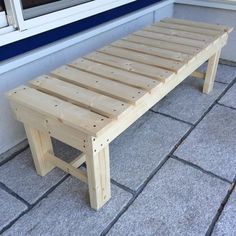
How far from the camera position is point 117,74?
1.51 metres

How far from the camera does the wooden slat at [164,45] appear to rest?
5.90ft

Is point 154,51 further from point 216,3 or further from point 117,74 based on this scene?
point 216,3

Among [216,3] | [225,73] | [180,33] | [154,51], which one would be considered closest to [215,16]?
[216,3]

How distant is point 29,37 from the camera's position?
5.48 ft

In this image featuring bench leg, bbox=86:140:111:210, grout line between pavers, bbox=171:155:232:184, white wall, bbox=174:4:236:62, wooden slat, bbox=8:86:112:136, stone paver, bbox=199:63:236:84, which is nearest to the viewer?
wooden slat, bbox=8:86:112:136

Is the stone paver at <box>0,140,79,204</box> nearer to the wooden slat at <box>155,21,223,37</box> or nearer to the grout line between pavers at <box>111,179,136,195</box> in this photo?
the grout line between pavers at <box>111,179,136,195</box>

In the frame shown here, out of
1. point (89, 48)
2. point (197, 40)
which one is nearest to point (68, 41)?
point (89, 48)

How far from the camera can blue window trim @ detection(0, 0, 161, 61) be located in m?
1.62

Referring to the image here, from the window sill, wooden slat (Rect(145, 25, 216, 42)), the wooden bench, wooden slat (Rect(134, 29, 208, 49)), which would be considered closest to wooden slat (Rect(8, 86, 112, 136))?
the wooden bench

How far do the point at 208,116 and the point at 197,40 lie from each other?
0.56 meters

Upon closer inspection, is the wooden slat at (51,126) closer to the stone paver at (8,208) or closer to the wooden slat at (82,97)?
the wooden slat at (82,97)

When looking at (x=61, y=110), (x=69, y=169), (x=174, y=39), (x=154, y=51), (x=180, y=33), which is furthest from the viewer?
(x=180, y=33)

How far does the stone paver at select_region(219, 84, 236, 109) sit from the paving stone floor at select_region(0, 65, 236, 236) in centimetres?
16

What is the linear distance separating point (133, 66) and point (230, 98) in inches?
43.3
